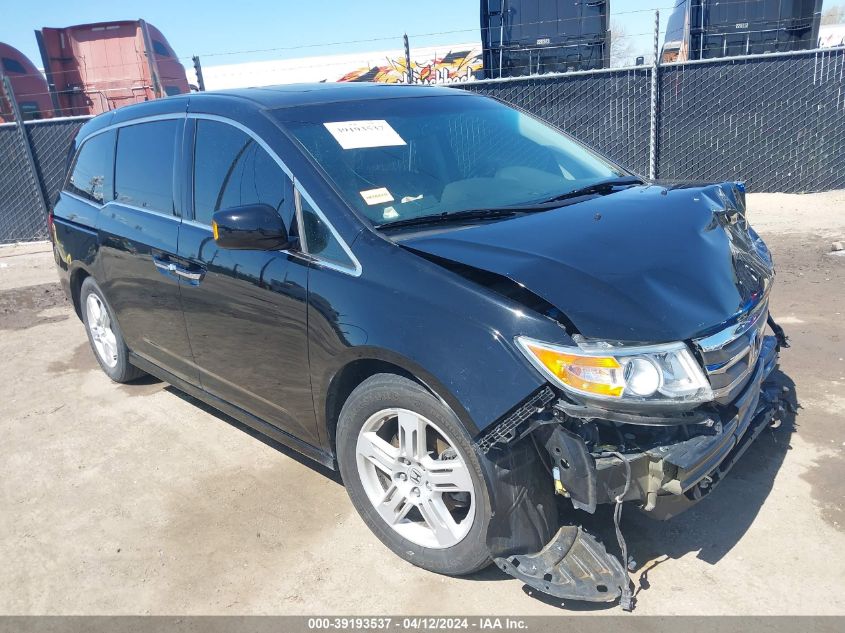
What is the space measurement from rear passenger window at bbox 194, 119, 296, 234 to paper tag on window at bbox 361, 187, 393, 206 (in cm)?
34

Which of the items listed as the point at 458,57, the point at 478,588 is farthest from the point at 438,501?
the point at 458,57

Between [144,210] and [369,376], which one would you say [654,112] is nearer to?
[144,210]

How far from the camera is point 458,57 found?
22047mm

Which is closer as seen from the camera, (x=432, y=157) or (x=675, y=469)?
(x=675, y=469)

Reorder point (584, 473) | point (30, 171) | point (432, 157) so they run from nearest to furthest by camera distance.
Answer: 1. point (584, 473)
2. point (432, 157)
3. point (30, 171)

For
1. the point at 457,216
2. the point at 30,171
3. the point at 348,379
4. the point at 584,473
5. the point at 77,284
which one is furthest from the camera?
the point at 30,171

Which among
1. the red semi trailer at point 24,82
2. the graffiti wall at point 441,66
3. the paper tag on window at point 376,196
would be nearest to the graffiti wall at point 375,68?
the graffiti wall at point 441,66

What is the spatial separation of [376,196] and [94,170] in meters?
2.72

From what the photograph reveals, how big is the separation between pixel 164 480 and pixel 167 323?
0.87 m

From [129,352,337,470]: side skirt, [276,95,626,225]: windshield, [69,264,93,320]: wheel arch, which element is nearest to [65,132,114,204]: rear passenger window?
[69,264,93,320]: wheel arch

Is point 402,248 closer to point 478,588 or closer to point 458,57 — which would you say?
point 478,588

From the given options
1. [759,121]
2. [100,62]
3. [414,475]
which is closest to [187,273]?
[414,475]

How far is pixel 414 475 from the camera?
266 cm

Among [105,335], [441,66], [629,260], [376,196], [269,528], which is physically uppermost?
[441,66]
